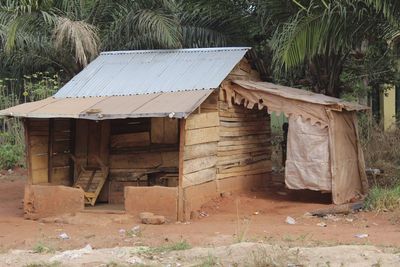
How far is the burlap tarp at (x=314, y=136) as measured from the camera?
412 inches

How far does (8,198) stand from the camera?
13.1 meters

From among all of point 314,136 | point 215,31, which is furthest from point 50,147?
point 314,136

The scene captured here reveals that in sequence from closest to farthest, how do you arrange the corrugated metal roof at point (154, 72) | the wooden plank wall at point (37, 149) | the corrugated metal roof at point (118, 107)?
the corrugated metal roof at point (118, 107) → the corrugated metal roof at point (154, 72) → the wooden plank wall at point (37, 149)

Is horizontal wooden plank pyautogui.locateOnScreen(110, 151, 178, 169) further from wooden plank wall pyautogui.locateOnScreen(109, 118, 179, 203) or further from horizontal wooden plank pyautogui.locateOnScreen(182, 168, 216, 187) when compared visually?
→ horizontal wooden plank pyautogui.locateOnScreen(182, 168, 216, 187)

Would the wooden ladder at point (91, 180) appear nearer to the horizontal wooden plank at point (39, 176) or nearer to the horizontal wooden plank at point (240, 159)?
the horizontal wooden plank at point (39, 176)

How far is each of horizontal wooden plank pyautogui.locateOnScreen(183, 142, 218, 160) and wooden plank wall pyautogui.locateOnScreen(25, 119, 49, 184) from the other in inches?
120

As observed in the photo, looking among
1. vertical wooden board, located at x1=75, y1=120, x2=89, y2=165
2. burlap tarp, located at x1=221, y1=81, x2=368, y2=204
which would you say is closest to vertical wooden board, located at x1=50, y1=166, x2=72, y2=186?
Answer: vertical wooden board, located at x1=75, y1=120, x2=89, y2=165

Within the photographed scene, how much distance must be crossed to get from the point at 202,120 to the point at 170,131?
1387 millimetres

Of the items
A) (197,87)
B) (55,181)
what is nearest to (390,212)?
(197,87)

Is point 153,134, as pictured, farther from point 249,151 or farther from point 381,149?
point 381,149

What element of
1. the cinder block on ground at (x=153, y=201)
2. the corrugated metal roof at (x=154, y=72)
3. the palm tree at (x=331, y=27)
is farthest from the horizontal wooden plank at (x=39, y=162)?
the palm tree at (x=331, y=27)

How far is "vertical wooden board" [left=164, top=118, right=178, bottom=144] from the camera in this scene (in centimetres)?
1138

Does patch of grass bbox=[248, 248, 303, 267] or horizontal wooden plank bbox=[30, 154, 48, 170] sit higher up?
horizontal wooden plank bbox=[30, 154, 48, 170]

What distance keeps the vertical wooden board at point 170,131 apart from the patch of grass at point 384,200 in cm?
360
